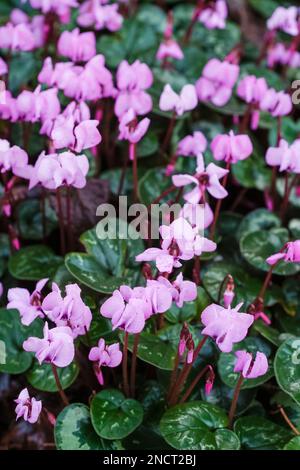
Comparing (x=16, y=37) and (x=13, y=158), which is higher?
(x=16, y=37)

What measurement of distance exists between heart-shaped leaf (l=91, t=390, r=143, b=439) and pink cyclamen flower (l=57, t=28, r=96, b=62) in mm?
806

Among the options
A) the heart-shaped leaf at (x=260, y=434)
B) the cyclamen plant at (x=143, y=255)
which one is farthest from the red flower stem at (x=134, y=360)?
the heart-shaped leaf at (x=260, y=434)

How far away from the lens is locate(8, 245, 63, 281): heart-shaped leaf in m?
1.71

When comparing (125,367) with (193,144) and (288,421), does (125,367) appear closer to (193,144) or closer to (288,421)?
(288,421)

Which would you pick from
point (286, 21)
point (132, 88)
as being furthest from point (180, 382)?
point (286, 21)

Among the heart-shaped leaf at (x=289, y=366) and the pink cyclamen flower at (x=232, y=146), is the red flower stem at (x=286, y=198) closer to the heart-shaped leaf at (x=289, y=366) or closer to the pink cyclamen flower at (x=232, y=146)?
the pink cyclamen flower at (x=232, y=146)

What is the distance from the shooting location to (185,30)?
8.21ft

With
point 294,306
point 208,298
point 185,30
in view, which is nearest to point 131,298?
point 208,298

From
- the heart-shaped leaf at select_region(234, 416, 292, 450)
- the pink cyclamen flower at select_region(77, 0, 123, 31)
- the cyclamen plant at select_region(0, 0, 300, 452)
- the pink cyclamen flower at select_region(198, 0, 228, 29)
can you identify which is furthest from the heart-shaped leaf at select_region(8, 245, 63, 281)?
the pink cyclamen flower at select_region(198, 0, 228, 29)

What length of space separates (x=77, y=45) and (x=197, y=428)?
3.07 feet

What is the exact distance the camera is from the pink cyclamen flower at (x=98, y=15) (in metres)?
2.02

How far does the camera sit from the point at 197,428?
1404 millimetres
